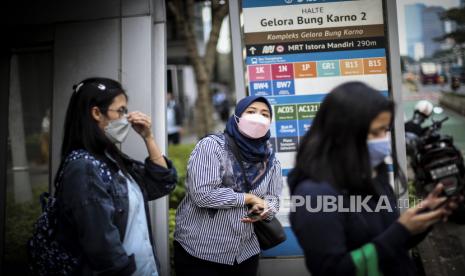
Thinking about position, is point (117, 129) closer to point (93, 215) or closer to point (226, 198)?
point (93, 215)

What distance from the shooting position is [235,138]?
10.7ft

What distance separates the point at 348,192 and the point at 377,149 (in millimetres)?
211

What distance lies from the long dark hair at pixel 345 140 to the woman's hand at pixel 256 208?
3.51 feet

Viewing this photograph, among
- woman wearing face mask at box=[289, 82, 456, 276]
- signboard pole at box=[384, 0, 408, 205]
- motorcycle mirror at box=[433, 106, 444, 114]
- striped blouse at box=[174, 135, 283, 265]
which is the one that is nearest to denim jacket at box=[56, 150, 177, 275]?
striped blouse at box=[174, 135, 283, 265]

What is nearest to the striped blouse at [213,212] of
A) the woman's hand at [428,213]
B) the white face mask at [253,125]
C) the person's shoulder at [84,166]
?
the white face mask at [253,125]

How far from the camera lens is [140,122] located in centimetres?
288

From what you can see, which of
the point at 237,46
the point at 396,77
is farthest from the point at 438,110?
the point at 237,46

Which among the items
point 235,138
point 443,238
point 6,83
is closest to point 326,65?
point 235,138

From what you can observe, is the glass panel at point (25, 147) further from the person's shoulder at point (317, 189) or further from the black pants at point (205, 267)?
the person's shoulder at point (317, 189)

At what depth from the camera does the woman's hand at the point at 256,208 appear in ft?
10.3

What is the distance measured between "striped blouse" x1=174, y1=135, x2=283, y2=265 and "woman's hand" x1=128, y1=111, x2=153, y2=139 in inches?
13.9

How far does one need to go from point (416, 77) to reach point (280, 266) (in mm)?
3550

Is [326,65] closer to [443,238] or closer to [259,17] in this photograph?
[259,17]

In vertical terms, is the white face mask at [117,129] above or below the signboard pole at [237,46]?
below
